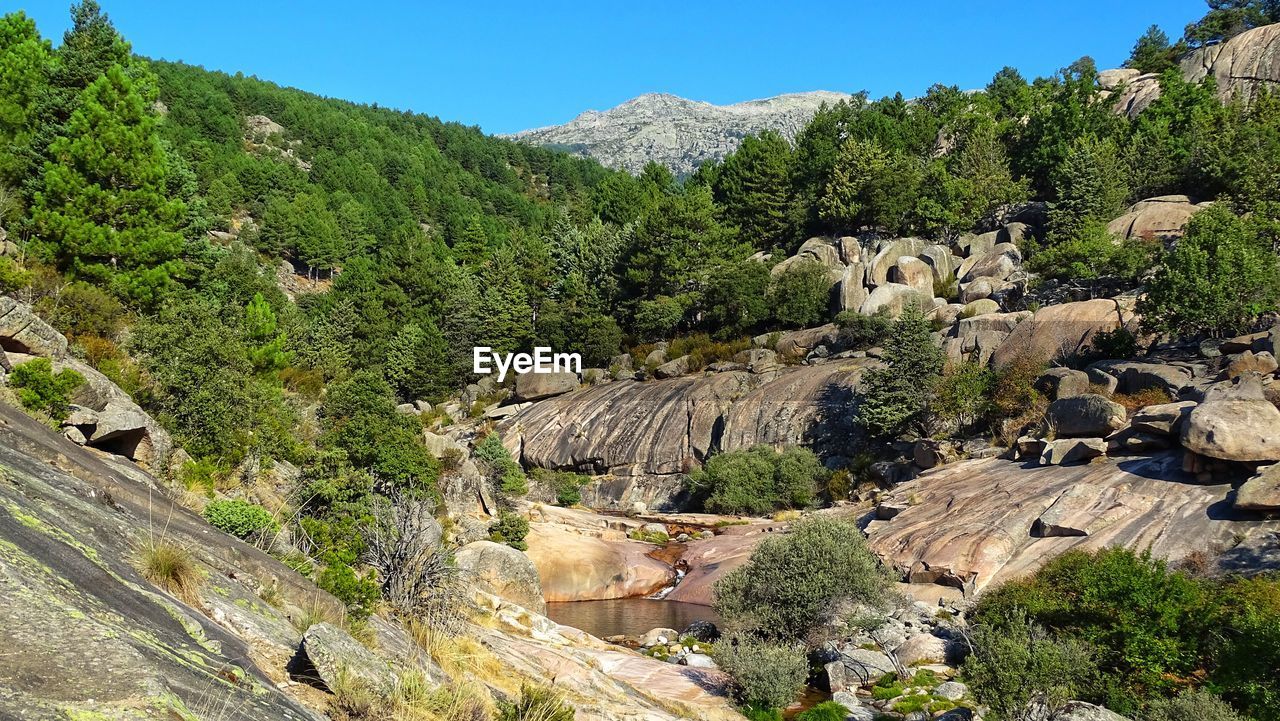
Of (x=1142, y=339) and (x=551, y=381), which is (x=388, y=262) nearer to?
(x=551, y=381)

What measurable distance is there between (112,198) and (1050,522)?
109ft

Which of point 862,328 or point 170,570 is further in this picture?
point 862,328

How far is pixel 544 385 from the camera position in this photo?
203 ft

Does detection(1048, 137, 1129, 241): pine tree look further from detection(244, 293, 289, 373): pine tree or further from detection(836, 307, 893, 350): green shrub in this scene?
detection(244, 293, 289, 373): pine tree

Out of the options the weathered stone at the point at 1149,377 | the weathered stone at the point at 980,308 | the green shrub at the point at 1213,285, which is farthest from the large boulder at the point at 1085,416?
the weathered stone at the point at 980,308

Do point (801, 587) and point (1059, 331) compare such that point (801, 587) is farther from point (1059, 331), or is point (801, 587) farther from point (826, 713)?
point (1059, 331)

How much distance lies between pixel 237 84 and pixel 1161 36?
5445 inches

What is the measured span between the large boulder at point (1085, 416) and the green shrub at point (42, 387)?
102 feet

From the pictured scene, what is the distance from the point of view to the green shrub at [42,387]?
13273 millimetres

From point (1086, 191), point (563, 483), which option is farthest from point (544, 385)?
point (1086, 191)

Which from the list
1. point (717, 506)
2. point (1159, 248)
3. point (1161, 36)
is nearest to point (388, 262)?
point (717, 506)

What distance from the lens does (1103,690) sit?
56.2 feet

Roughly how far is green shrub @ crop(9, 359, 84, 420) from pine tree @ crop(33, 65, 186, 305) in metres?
15.5

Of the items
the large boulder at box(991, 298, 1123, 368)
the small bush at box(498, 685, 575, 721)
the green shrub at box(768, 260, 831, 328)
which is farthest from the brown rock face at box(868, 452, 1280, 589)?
the green shrub at box(768, 260, 831, 328)
